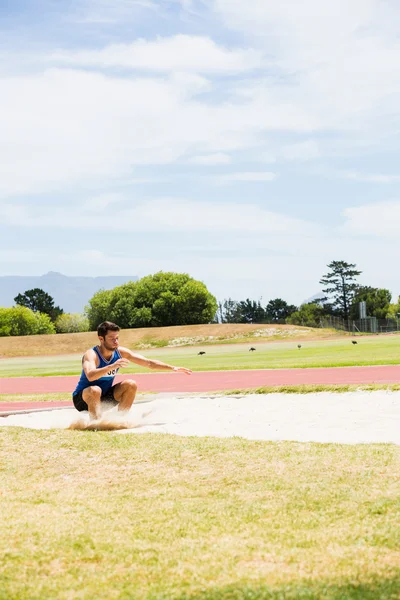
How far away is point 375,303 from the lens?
11738 centimetres

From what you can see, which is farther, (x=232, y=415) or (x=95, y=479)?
(x=232, y=415)

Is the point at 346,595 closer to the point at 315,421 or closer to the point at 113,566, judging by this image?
the point at 113,566

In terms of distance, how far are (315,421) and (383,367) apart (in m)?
11.8

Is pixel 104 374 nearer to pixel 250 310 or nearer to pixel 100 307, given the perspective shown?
pixel 100 307

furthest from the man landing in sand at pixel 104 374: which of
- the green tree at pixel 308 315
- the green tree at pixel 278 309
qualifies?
the green tree at pixel 278 309

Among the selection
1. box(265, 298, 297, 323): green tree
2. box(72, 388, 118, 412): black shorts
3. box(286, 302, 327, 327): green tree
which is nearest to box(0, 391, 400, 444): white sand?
box(72, 388, 118, 412): black shorts

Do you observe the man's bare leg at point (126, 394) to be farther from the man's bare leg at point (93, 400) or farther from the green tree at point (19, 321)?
the green tree at point (19, 321)

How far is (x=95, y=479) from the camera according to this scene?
22.1ft

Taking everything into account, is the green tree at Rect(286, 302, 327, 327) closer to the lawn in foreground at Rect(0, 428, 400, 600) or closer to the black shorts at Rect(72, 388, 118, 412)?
the black shorts at Rect(72, 388, 118, 412)

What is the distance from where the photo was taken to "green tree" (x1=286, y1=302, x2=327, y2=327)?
4673 inches

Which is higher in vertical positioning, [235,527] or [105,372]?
[105,372]

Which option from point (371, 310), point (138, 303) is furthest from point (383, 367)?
point (371, 310)

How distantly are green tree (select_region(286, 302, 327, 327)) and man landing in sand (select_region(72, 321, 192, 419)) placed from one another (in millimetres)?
103683

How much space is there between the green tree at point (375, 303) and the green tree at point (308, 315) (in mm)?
5450
